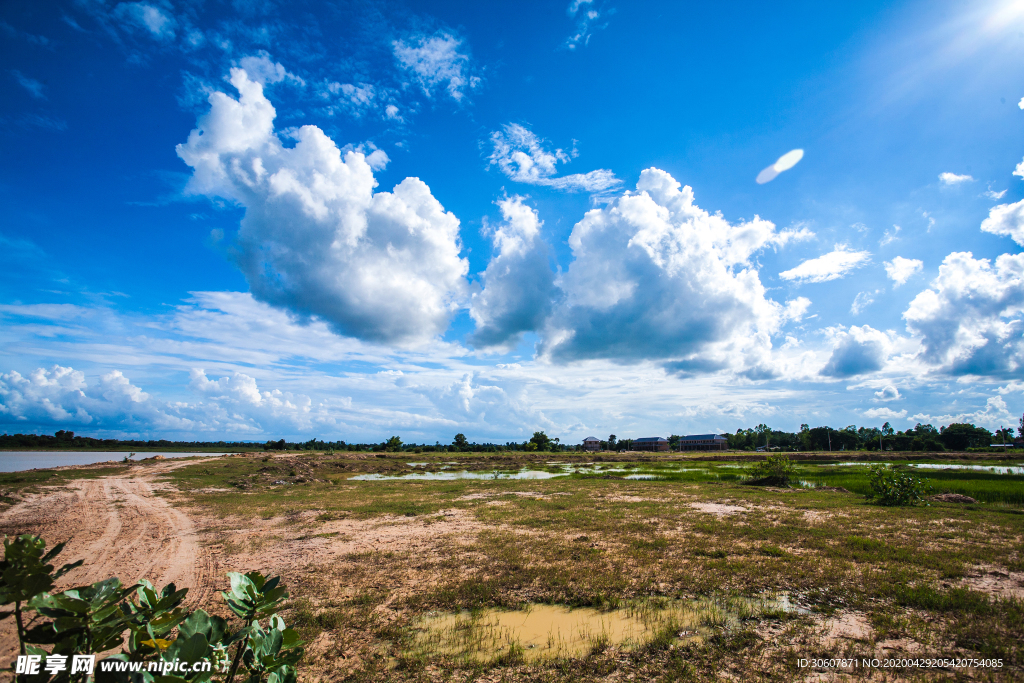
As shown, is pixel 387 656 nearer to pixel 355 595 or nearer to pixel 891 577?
pixel 355 595

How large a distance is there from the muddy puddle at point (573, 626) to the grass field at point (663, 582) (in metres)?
0.07

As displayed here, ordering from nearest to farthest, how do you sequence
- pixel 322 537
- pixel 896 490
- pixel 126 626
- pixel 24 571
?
pixel 24 571 → pixel 126 626 → pixel 322 537 → pixel 896 490

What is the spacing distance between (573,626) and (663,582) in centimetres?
306

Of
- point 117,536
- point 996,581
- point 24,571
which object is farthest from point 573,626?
point 117,536

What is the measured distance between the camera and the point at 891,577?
384 inches

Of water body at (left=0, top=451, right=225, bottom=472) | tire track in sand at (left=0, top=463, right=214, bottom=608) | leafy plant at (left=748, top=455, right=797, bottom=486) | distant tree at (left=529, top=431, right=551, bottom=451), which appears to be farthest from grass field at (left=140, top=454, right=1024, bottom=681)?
distant tree at (left=529, top=431, right=551, bottom=451)

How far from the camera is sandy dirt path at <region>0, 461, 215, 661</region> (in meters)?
10.3

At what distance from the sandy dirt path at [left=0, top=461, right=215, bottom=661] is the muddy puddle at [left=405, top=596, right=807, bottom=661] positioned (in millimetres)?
5739

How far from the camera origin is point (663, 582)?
32.7ft

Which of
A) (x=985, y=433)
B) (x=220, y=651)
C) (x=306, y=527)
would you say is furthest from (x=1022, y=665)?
(x=985, y=433)

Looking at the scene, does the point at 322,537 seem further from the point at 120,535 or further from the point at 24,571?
the point at 24,571

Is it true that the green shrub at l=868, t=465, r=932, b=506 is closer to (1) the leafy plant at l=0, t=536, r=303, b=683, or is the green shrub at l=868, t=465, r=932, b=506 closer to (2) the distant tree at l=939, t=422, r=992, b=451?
(1) the leafy plant at l=0, t=536, r=303, b=683

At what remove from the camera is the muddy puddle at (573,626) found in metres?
7.34

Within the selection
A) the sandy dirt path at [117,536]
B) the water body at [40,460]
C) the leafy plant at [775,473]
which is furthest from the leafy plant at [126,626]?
the water body at [40,460]
